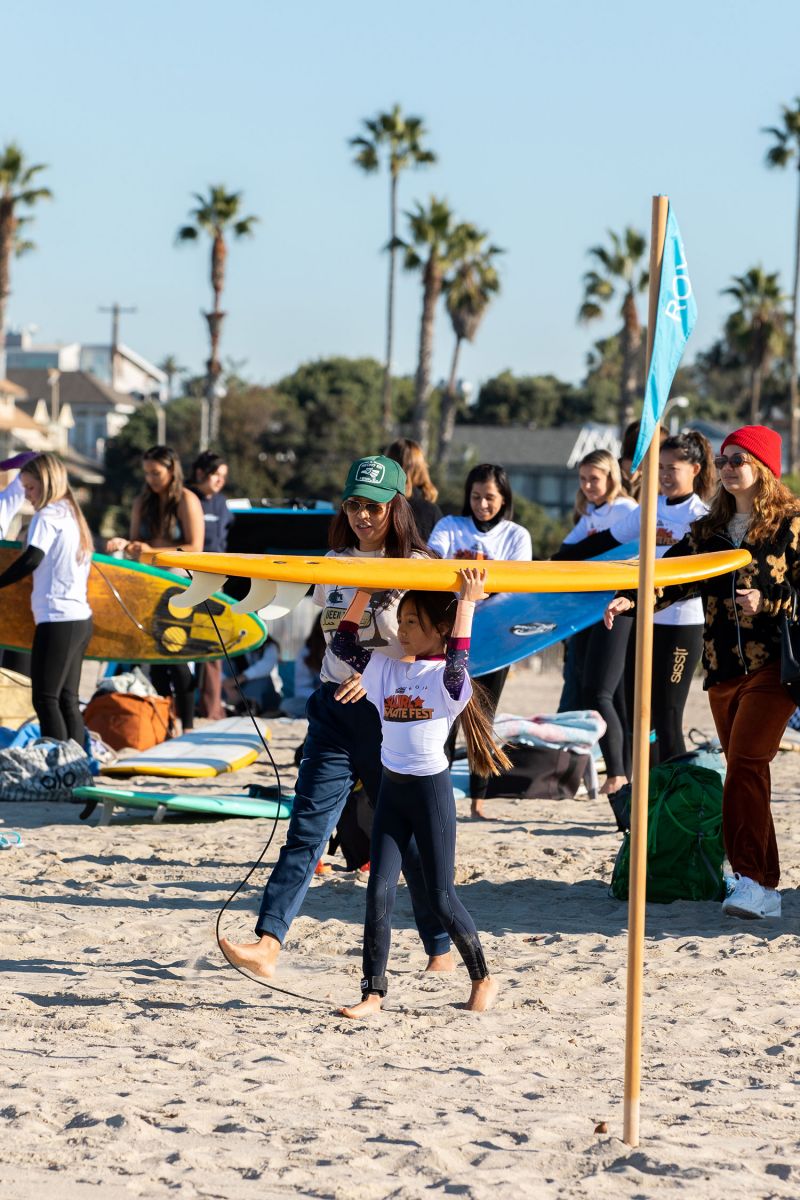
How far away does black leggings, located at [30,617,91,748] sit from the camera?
28.5 ft

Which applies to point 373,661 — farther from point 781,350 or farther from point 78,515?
point 781,350

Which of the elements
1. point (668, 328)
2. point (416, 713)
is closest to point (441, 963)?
point (416, 713)

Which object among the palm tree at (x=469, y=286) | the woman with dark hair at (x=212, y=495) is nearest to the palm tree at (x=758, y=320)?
the palm tree at (x=469, y=286)

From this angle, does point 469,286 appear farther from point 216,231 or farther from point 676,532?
point 676,532

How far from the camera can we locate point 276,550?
1413 cm

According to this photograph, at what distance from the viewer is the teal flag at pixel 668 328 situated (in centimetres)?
374

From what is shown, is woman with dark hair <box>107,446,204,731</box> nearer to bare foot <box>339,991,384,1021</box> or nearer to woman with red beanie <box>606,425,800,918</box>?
woman with red beanie <box>606,425,800,918</box>

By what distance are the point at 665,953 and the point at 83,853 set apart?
3100 millimetres

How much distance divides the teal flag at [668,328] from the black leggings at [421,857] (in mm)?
1421

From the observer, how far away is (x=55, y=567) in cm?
859

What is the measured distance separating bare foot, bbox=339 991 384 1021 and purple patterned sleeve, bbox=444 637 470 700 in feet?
3.37

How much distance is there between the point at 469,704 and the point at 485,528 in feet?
8.87

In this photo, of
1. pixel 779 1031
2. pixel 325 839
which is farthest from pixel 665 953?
pixel 325 839

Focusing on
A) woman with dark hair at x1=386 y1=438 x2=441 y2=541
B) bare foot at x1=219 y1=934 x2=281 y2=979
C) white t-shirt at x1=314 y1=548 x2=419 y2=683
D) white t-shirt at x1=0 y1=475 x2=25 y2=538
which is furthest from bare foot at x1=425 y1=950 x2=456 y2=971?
white t-shirt at x1=0 y1=475 x2=25 y2=538
